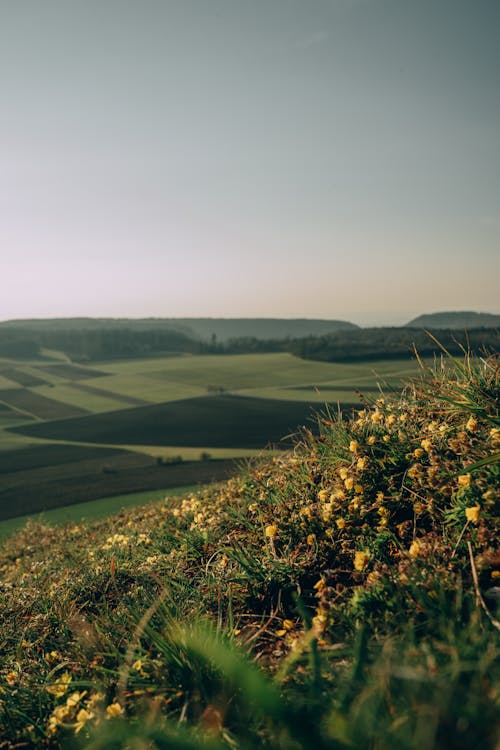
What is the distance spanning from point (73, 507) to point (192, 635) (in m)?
28.9

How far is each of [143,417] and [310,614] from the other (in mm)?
60601

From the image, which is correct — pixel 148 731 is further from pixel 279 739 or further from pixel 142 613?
pixel 142 613

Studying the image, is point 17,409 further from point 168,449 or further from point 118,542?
point 118,542

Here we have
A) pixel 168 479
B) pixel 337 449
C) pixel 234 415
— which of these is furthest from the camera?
pixel 234 415

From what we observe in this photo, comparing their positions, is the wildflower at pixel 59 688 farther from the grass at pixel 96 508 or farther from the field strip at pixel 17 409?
the field strip at pixel 17 409

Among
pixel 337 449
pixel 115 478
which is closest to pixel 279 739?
pixel 337 449

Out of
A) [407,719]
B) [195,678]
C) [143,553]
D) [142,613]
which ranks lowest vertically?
[143,553]

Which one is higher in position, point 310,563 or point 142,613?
point 310,563

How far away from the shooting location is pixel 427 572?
8.42ft

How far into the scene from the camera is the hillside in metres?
1.69

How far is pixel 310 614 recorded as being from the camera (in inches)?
114

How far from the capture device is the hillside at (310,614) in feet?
5.54

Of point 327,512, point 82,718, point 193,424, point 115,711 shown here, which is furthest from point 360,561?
point 193,424

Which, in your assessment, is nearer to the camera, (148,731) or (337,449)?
(148,731)
